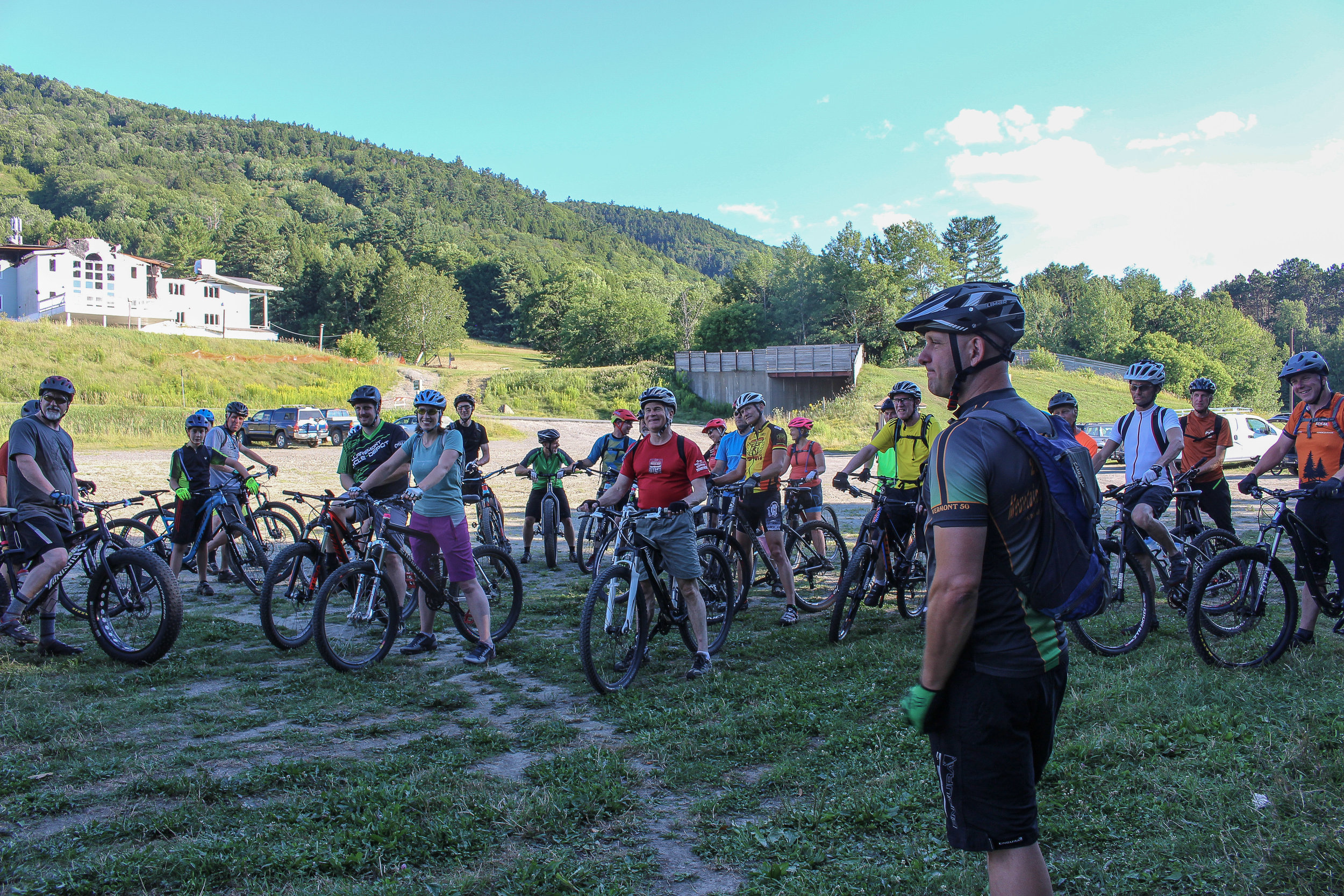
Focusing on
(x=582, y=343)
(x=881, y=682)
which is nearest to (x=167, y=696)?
(x=881, y=682)

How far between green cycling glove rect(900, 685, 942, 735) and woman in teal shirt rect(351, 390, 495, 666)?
4.65m

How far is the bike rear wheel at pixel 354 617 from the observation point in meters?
5.78

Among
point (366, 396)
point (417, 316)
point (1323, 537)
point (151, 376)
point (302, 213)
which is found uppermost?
point (302, 213)

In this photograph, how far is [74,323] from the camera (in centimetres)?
6097

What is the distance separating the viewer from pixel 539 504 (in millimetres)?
10664

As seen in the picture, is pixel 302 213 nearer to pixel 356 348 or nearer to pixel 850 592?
pixel 356 348

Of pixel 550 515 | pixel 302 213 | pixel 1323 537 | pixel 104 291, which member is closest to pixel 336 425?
pixel 550 515

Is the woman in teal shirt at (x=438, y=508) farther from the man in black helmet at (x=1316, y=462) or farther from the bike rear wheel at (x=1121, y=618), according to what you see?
the man in black helmet at (x=1316, y=462)

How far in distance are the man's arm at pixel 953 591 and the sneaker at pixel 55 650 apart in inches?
261

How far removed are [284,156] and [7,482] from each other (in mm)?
196322

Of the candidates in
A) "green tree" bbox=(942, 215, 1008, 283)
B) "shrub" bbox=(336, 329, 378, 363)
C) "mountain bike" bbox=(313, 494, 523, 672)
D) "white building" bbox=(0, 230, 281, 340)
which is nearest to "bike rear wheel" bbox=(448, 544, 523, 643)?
"mountain bike" bbox=(313, 494, 523, 672)

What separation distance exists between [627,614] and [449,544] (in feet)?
5.25

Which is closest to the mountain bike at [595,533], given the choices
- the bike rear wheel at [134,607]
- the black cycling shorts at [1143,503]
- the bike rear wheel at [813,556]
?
the bike rear wheel at [813,556]

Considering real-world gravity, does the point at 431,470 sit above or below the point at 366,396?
below
